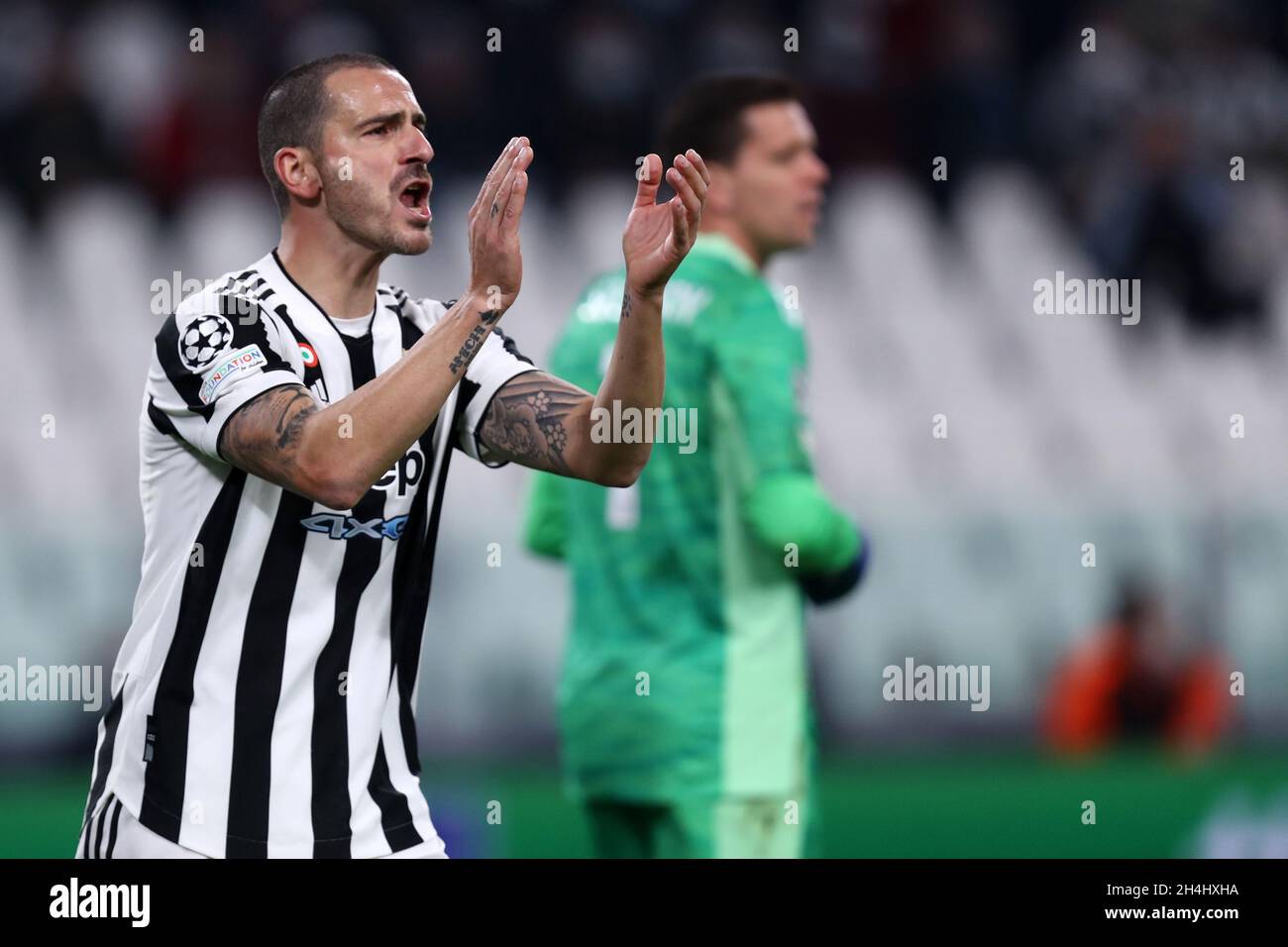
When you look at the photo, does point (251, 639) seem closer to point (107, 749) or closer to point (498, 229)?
point (107, 749)

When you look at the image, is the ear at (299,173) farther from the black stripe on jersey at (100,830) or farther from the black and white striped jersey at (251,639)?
the black stripe on jersey at (100,830)

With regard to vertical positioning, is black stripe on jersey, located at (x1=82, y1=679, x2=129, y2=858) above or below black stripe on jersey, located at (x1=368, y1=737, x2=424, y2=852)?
above

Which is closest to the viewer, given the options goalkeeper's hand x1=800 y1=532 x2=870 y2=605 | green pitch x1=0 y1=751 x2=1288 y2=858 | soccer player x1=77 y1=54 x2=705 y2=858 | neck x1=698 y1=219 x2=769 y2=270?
soccer player x1=77 y1=54 x2=705 y2=858

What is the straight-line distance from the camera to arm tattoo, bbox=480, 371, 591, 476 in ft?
8.09

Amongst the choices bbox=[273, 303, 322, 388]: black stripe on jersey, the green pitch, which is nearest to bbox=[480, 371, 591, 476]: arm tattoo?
bbox=[273, 303, 322, 388]: black stripe on jersey

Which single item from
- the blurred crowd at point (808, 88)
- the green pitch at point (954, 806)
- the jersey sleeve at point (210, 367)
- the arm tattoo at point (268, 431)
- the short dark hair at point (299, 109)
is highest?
the blurred crowd at point (808, 88)

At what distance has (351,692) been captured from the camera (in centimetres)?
236

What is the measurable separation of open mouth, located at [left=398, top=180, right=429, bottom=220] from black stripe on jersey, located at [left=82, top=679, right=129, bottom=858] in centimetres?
82

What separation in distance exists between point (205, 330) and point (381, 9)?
14.0ft

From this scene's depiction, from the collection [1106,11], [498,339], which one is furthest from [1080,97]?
[498,339]

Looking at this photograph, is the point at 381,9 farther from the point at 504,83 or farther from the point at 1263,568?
the point at 1263,568

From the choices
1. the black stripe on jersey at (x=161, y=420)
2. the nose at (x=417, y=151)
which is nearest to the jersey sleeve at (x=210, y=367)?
the black stripe on jersey at (x=161, y=420)

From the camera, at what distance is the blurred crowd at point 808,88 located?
239 inches

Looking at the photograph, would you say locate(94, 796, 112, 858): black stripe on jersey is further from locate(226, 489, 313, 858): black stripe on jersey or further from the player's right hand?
the player's right hand
